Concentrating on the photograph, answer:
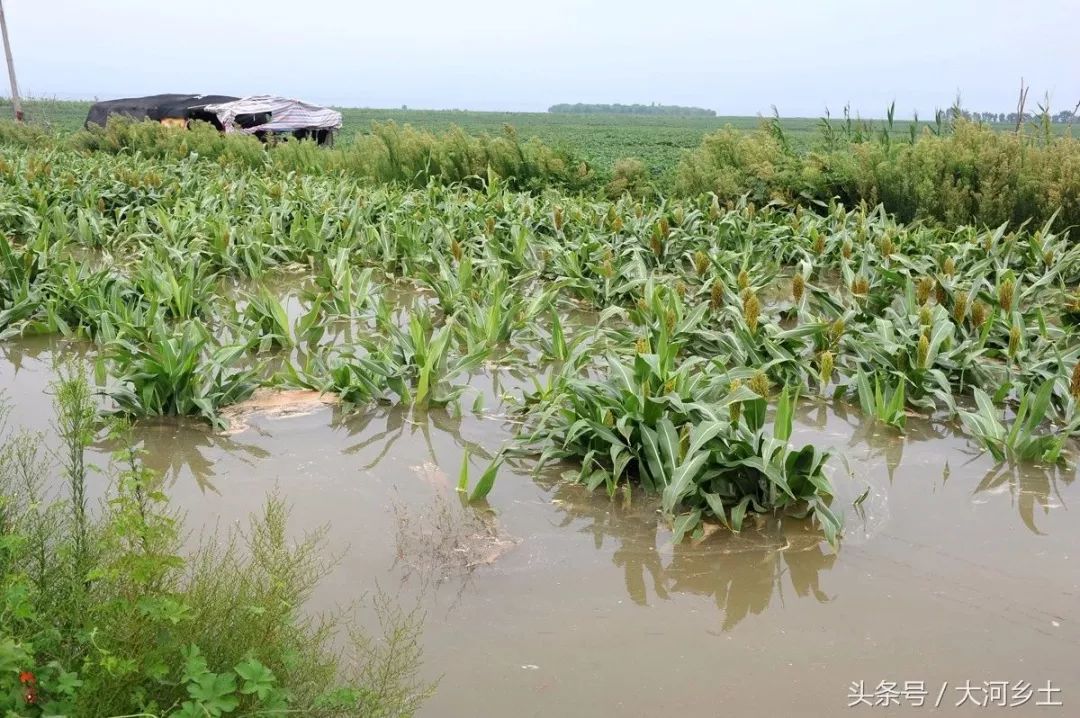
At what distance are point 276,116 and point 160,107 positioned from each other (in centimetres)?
296

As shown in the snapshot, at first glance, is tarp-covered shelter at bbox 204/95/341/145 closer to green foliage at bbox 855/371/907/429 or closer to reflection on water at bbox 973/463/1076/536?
green foliage at bbox 855/371/907/429

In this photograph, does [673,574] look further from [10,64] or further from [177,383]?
[10,64]

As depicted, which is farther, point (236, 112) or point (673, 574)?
point (236, 112)

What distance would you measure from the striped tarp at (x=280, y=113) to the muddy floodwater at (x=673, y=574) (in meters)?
18.1

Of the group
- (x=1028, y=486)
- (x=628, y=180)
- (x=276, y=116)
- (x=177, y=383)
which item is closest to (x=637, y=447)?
(x=1028, y=486)

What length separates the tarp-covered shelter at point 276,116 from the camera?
20.4 meters

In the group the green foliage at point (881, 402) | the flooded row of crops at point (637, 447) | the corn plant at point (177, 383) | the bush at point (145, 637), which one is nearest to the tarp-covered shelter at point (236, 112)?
the flooded row of crops at point (637, 447)

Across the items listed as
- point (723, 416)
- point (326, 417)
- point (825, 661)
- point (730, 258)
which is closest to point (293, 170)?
point (730, 258)

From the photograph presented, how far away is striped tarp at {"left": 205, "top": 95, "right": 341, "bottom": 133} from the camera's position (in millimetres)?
20359

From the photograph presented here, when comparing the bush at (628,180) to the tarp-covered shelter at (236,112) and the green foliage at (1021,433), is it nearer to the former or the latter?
the green foliage at (1021,433)

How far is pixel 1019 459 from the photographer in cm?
339

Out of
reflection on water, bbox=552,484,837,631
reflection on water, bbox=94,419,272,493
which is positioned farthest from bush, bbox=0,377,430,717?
reflection on water, bbox=94,419,272,493

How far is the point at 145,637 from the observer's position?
66.6 inches

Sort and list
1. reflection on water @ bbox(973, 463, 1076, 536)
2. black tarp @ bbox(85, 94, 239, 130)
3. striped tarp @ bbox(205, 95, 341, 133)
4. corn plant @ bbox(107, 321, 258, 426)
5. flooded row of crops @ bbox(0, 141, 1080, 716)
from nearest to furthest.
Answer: flooded row of crops @ bbox(0, 141, 1080, 716) < reflection on water @ bbox(973, 463, 1076, 536) < corn plant @ bbox(107, 321, 258, 426) < striped tarp @ bbox(205, 95, 341, 133) < black tarp @ bbox(85, 94, 239, 130)
